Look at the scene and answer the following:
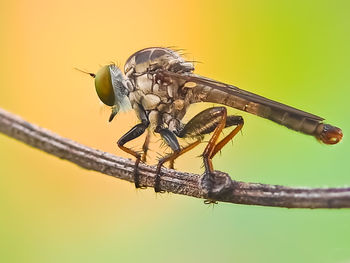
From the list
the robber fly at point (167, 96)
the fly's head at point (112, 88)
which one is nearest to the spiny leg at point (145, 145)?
the robber fly at point (167, 96)

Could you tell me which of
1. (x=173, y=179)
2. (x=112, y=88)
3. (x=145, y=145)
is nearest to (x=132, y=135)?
(x=145, y=145)

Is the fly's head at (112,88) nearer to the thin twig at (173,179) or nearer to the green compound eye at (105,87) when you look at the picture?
the green compound eye at (105,87)

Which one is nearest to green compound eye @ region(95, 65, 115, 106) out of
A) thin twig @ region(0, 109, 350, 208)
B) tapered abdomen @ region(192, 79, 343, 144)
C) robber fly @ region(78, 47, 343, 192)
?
robber fly @ region(78, 47, 343, 192)

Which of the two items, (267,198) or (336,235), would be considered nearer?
(267,198)

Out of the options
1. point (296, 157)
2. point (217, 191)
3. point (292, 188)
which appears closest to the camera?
point (292, 188)

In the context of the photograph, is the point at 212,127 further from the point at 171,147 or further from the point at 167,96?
the point at 167,96
